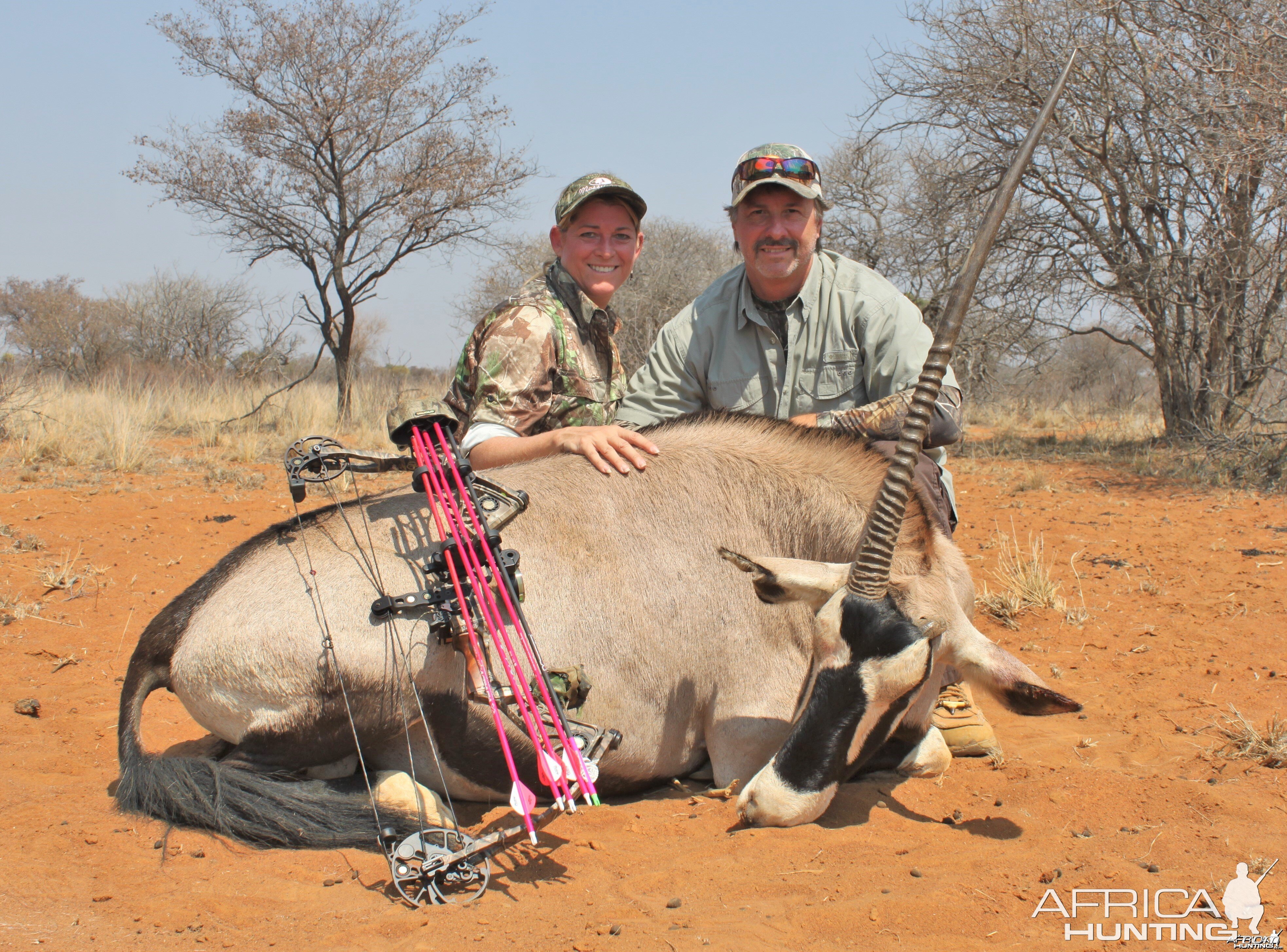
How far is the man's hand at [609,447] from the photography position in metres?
3.94

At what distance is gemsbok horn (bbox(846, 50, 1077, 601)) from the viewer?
3033 mm

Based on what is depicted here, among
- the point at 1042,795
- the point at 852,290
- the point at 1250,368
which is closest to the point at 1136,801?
the point at 1042,795

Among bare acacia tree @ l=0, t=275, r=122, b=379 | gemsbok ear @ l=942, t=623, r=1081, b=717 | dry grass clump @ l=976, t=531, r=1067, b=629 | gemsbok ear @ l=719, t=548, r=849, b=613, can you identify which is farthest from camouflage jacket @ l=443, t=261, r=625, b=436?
bare acacia tree @ l=0, t=275, r=122, b=379

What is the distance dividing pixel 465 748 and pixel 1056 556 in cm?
512

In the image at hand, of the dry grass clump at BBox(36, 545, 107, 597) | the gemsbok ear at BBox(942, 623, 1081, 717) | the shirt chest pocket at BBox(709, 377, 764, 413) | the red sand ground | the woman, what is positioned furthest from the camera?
the dry grass clump at BBox(36, 545, 107, 597)

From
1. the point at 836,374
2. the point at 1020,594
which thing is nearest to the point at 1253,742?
the point at 1020,594

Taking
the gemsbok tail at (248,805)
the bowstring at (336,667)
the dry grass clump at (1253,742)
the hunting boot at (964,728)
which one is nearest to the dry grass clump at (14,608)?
the gemsbok tail at (248,805)

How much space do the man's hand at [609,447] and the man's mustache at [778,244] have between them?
4.36 ft

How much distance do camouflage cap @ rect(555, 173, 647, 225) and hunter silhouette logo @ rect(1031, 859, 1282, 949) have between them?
366 cm

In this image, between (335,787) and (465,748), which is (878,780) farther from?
(335,787)

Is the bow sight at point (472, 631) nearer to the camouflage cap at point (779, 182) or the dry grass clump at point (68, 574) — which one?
the camouflage cap at point (779, 182)

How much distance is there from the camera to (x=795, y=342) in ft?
16.1

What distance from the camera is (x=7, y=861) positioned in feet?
10.00

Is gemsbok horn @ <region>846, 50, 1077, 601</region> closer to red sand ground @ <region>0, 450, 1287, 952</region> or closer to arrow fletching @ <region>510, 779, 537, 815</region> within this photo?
red sand ground @ <region>0, 450, 1287, 952</region>
